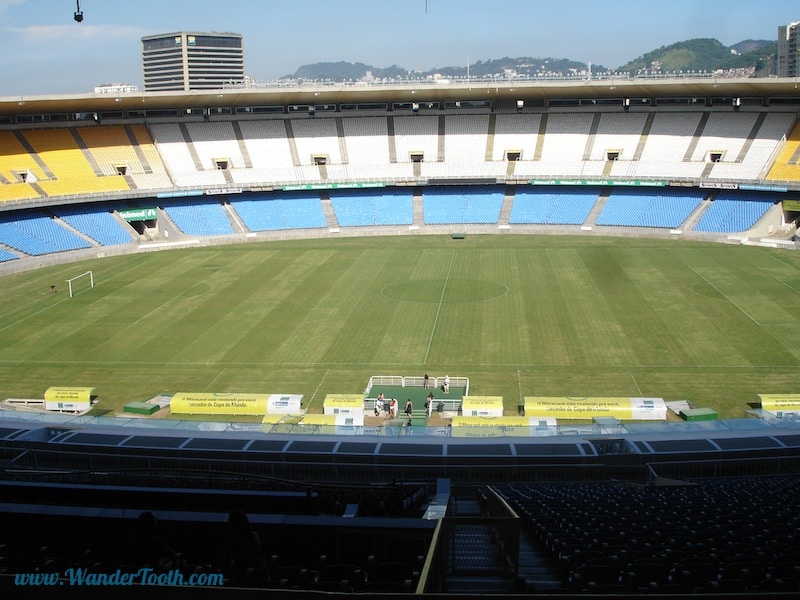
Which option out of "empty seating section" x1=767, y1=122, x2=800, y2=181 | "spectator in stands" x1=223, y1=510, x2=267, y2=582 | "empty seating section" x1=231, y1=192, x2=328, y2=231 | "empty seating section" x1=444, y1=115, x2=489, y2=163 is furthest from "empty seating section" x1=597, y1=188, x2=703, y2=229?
"spectator in stands" x1=223, y1=510, x2=267, y2=582

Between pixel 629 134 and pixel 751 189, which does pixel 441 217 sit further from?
pixel 751 189

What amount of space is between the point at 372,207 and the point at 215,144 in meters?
13.1

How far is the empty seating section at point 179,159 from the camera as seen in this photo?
198 feet

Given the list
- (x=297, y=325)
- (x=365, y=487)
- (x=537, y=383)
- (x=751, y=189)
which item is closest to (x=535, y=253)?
(x=751, y=189)

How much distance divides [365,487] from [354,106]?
56.0 m

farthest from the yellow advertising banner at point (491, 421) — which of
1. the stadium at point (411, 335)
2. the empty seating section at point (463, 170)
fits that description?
the empty seating section at point (463, 170)

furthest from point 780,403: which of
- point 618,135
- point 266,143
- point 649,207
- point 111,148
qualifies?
point 111,148

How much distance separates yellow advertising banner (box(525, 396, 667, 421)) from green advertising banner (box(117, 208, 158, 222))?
A: 4090 cm

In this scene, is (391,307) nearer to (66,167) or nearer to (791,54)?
(66,167)

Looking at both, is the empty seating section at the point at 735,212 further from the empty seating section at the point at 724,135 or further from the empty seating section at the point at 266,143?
the empty seating section at the point at 266,143

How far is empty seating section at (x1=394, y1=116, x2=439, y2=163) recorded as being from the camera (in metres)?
63.1

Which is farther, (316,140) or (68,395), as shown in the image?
(316,140)

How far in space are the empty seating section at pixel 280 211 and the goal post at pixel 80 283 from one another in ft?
49.6

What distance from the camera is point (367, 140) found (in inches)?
2522
